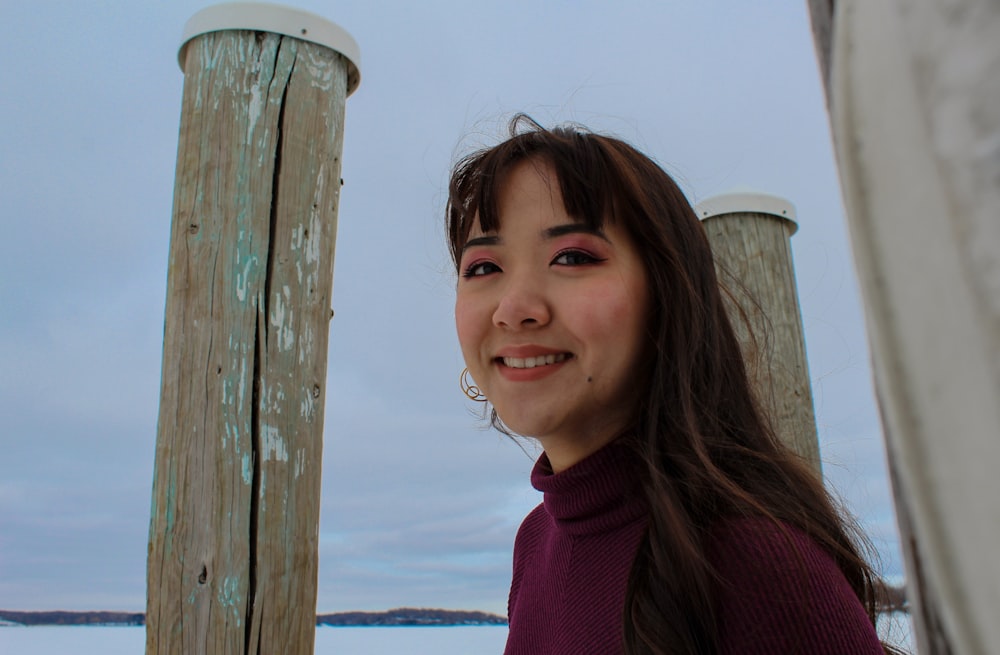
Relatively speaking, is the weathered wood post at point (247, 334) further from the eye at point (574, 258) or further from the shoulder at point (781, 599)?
the shoulder at point (781, 599)

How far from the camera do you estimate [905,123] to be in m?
0.23

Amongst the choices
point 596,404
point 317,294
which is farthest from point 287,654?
point 596,404

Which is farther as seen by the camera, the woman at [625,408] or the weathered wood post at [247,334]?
the weathered wood post at [247,334]

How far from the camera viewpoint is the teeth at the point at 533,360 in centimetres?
148

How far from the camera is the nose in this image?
1.47 meters

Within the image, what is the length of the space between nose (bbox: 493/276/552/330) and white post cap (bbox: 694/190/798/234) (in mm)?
2108

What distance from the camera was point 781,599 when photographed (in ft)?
3.73

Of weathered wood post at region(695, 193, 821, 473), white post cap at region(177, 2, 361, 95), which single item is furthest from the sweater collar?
weathered wood post at region(695, 193, 821, 473)

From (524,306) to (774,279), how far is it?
87.8 inches

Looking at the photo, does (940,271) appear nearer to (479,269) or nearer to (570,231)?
(570,231)

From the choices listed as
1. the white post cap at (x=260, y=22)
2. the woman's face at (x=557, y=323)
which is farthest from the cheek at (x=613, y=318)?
the white post cap at (x=260, y=22)

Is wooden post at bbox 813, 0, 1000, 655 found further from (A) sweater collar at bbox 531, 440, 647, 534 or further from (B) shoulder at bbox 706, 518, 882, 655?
(A) sweater collar at bbox 531, 440, 647, 534

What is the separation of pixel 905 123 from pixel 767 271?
333 centimetres

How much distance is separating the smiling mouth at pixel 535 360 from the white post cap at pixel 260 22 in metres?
1.36
